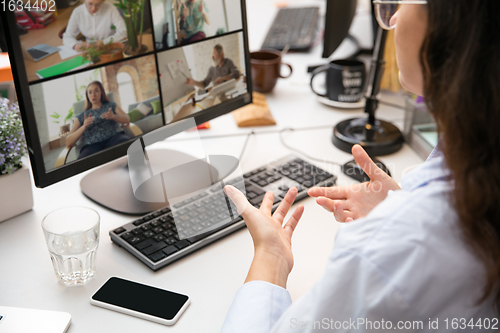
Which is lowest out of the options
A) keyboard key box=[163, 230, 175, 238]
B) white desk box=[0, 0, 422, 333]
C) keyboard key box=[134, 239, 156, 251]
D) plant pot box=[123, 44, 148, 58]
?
white desk box=[0, 0, 422, 333]

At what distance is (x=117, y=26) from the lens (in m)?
0.73

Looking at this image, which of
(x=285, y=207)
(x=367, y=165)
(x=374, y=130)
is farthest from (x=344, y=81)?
(x=285, y=207)

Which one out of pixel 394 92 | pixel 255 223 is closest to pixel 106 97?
pixel 255 223

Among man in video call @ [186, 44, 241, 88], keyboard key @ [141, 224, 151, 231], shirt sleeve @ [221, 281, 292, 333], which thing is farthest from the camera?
man in video call @ [186, 44, 241, 88]

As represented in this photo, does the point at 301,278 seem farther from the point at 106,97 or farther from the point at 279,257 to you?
the point at 106,97

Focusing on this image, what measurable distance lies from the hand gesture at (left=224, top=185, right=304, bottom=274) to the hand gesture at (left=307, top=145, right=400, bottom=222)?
0.24 feet

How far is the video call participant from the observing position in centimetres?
82

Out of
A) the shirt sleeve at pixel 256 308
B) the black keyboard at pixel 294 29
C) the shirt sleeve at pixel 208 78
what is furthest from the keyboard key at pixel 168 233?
the black keyboard at pixel 294 29

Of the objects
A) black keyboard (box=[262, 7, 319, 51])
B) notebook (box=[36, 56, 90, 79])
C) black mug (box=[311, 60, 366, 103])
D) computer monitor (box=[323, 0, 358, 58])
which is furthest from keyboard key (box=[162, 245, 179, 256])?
black keyboard (box=[262, 7, 319, 51])

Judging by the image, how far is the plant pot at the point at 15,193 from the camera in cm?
79

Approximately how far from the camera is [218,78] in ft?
3.00

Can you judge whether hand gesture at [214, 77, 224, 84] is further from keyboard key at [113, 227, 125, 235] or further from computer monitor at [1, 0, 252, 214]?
keyboard key at [113, 227, 125, 235]

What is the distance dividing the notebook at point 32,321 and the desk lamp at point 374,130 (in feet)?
2.38

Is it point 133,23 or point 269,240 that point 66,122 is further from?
point 269,240
